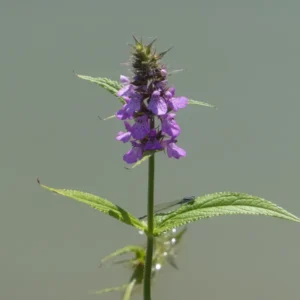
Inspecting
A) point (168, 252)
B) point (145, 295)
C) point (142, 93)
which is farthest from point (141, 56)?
point (168, 252)

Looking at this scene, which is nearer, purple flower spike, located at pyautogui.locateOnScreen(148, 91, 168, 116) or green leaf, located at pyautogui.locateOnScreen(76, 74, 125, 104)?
purple flower spike, located at pyautogui.locateOnScreen(148, 91, 168, 116)

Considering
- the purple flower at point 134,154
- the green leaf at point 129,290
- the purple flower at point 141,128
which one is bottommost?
the green leaf at point 129,290

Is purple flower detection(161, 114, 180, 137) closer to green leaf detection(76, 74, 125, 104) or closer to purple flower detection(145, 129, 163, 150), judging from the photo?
purple flower detection(145, 129, 163, 150)

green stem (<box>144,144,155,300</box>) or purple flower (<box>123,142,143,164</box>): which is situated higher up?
purple flower (<box>123,142,143,164</box>)

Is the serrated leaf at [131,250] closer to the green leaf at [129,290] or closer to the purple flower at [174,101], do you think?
the green leaf at [129,290]

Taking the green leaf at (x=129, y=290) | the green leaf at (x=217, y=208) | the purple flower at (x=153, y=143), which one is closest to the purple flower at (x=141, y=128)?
the purple flower at (x=153, y=143)

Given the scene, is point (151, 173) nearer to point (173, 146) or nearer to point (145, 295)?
point (173, 146)

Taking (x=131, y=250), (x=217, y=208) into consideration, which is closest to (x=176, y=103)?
(x=217, y=208)

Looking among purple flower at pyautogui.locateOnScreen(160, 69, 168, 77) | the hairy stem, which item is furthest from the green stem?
purple flower at pyautogui.locateOnScreen(160, 69, 168, 77)
